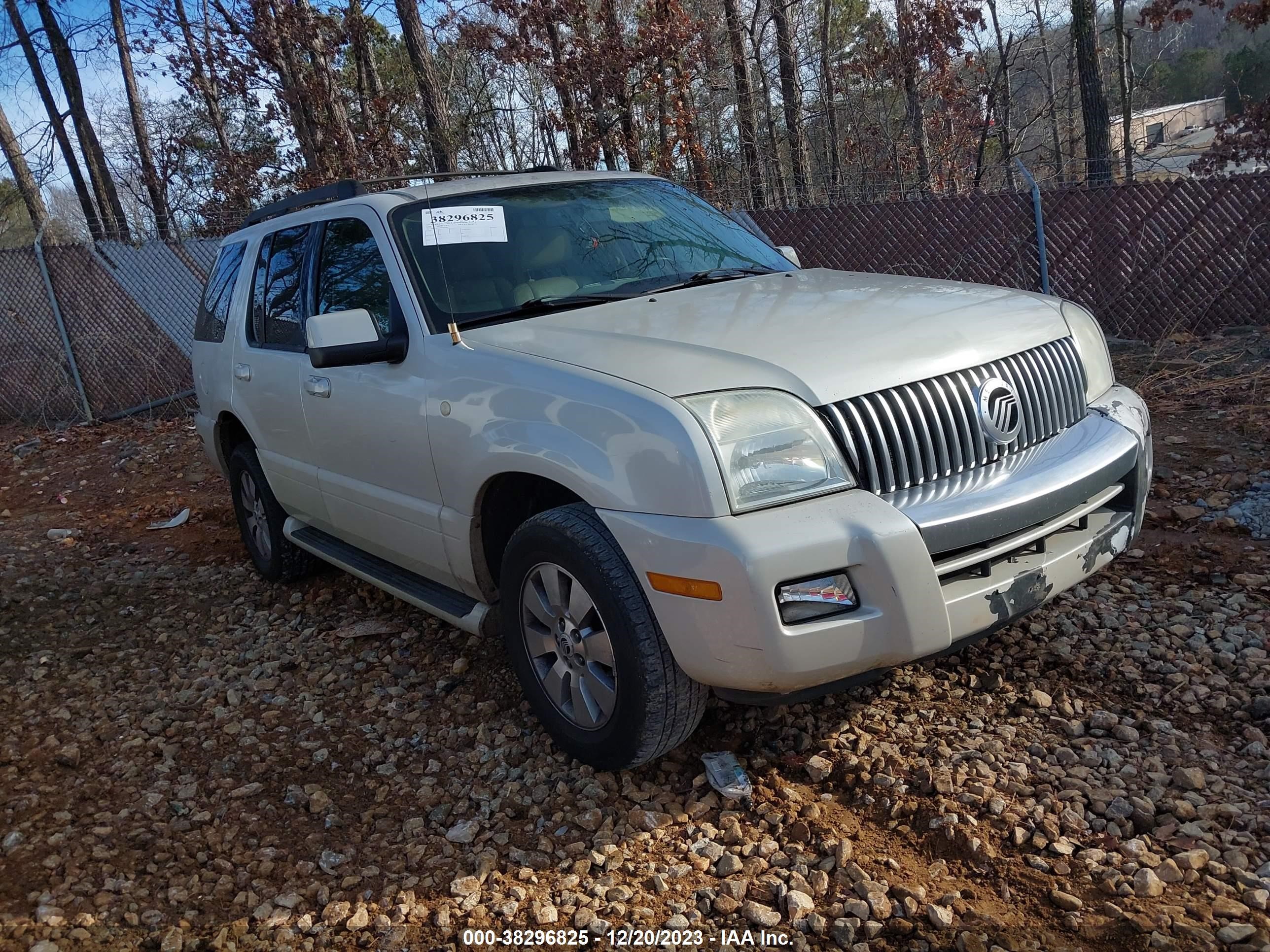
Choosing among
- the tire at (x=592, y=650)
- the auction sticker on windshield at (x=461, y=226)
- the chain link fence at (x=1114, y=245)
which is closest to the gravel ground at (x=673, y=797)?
the tire at (x=592, y=650)

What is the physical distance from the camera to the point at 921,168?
16.5 meters

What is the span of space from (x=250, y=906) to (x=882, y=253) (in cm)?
843

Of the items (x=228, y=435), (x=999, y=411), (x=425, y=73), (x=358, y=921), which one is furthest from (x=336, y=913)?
(x=425, y=73)

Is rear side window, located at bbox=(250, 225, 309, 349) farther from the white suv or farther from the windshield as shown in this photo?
the windshield

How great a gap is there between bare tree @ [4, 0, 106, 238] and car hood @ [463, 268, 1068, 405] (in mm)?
18123

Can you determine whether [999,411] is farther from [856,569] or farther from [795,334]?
[856,569]

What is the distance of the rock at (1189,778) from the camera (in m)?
2.72

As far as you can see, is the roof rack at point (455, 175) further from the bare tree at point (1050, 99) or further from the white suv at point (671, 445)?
the bare tree at point (1050, 99)

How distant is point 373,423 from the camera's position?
372cm

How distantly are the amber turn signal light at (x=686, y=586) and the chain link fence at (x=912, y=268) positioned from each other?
5216 mm

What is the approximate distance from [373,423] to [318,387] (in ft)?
1.69

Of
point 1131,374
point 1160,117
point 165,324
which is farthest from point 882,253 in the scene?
point 1160,117

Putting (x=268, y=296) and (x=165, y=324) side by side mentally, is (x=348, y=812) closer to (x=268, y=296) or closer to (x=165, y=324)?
(x=268, y=296)

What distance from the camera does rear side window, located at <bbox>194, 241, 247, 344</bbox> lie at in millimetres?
5125
